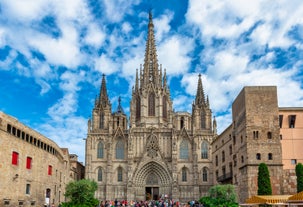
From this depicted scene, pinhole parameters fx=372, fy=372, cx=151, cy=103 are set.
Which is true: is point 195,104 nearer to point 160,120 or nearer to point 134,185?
point 160,120

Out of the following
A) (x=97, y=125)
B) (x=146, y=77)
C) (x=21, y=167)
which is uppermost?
(x=146, y=77)

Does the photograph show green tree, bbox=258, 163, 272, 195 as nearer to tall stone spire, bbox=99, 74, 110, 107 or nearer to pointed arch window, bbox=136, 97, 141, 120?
pointed arch window, bbox=136, 97, 141, 120

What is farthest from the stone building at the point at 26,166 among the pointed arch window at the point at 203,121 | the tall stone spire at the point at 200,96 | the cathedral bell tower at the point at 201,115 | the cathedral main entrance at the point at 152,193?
the tall stone spire at the point at 200,96

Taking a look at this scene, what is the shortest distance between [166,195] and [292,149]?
1054 inches

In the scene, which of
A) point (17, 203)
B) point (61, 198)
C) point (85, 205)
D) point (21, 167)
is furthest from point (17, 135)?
point (61, 198)

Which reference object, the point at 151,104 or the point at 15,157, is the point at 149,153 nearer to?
the point at 151,104

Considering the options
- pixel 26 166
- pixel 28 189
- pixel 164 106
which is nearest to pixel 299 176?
pixel 26 166

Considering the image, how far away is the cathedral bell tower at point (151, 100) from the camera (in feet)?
213

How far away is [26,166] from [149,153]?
29.5 meters

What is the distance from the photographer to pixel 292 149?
3509cm

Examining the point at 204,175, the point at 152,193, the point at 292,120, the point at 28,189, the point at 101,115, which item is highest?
the point at 101,115

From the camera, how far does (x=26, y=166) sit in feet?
111

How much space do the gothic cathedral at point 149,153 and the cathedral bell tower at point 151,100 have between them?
0.17 metres

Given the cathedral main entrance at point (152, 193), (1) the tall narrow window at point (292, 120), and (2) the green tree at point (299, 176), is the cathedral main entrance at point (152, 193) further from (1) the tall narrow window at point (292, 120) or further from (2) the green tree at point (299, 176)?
(2) the green tree at point (299, 176)
